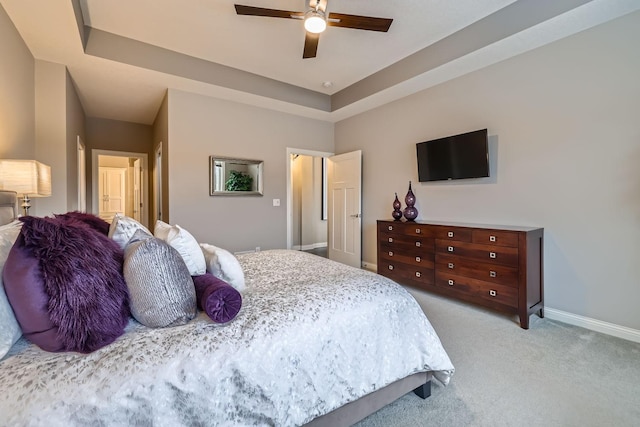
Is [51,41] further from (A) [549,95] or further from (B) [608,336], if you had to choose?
(B) [608,336]

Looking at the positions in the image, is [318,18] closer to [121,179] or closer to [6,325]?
[6,325]

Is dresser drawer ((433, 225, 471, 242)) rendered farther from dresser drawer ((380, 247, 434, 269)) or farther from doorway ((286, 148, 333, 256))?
doorway ((286, 148, 333, 256))

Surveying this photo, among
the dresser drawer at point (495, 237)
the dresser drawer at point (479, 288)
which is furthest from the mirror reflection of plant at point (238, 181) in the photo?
the dresser drawer at point (495, 237)

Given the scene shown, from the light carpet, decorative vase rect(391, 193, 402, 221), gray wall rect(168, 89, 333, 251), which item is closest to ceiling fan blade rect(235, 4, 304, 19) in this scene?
gray wall rect(168, 89, 333, 251)

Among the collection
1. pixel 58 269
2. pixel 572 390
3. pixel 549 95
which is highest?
pixel 549 95

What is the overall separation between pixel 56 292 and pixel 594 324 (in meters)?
3.66

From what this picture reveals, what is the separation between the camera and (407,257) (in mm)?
3527

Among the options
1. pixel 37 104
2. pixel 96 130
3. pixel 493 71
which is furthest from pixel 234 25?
pixel 96 130

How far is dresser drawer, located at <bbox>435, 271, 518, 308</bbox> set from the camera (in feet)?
8.48

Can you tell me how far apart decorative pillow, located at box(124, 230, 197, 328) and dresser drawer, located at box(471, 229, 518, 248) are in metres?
2.67

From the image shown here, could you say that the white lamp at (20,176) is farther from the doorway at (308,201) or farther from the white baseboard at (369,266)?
the doorway at (308,201)

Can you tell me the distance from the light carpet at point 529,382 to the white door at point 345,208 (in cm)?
232

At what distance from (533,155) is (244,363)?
3193 millimetres

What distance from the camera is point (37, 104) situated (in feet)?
9.69
